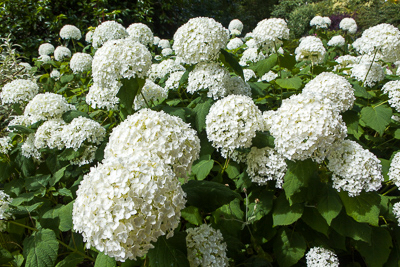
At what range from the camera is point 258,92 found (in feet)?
10.3

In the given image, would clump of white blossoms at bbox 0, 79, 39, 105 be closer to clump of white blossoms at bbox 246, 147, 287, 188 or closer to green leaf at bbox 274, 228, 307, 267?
clump of white blossoms at bbox 246, 147, 287, 188

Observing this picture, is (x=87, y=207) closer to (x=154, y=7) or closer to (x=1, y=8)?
(x=1, y=8)

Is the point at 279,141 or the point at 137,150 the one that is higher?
the point at 137,150

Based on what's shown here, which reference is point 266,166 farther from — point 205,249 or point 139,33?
A: point 139,33

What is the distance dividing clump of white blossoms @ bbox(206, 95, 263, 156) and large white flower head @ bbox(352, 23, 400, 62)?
2.01 metres

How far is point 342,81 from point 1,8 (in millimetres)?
8945

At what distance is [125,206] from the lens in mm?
1277

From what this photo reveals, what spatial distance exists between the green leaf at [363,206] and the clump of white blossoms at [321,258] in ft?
1.27

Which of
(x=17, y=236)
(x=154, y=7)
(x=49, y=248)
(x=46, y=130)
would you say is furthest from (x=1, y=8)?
(x=49, y=248)

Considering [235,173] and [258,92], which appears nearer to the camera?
[235,173]

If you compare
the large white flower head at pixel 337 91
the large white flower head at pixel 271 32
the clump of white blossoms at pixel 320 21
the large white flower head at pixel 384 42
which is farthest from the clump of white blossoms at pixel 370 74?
the clump of white blossoms at pixel 320 21

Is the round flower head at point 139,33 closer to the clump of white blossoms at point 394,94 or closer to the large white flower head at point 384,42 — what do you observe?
the large white flower head at point 384,42

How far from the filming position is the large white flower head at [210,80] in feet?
8.68

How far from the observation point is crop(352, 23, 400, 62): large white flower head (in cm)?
319
